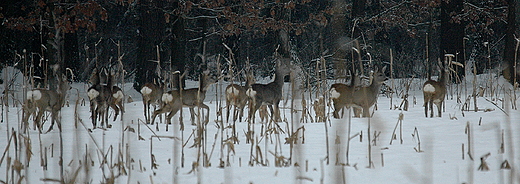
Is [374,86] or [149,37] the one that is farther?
[149,37]

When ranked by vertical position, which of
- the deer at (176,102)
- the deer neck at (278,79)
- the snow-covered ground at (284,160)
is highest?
the deer neck at (278,79)

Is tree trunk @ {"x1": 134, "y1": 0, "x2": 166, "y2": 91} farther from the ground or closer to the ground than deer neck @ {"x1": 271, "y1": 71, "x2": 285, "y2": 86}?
farther from the ground

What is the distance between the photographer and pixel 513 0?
50.6ft

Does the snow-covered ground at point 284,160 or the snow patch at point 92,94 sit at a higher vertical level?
the snow patch at point 92,94

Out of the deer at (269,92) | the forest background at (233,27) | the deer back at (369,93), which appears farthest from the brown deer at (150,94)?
the deer back at (369,93)

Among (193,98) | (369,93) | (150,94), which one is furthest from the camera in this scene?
(150,94)

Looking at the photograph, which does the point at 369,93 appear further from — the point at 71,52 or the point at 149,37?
the point at 71,52

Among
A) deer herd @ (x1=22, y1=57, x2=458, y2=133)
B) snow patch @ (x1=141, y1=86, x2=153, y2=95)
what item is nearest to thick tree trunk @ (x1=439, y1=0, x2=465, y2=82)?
deer herd @ (x1=22, y1=57, x2=458, y2=133)

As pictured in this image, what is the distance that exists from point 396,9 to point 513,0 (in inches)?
170

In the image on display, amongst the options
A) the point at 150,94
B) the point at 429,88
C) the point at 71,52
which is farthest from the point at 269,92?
the point at 71,52

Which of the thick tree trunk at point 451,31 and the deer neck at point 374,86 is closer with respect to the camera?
the deer neck at point 374,86

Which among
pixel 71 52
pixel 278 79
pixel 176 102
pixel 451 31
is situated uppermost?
pixel 451 31

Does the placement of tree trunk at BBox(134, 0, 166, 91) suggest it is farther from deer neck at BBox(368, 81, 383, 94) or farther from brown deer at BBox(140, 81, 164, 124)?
deer neck at BBox(368, 81, 383, 94)

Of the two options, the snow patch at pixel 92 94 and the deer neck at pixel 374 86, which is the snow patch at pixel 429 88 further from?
the snow patch at pixel 92 94
